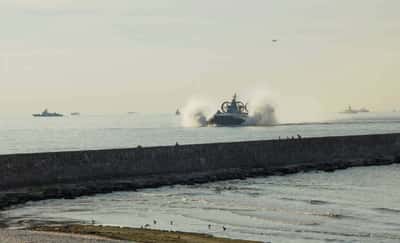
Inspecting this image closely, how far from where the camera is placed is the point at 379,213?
32375 mm

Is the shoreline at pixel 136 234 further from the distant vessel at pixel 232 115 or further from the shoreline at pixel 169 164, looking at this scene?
the distant vessel at pixel 232 115

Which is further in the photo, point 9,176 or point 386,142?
point 386,142

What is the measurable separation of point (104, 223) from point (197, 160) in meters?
17.9

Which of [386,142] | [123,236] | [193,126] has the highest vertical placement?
[193,126]

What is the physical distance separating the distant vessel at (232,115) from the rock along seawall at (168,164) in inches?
4186

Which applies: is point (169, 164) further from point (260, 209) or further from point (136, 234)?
point (136, 234)

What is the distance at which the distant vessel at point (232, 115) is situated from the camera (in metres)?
168

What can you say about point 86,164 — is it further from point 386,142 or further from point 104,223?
point 386,142

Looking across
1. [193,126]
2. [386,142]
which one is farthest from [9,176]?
[193,126]

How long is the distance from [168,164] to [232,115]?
12517 cm

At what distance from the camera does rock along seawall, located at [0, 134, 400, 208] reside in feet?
122

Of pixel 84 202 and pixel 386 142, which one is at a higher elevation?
pixel 386 142

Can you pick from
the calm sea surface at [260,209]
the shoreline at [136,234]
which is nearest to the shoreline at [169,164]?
the shoreline at [136,234]

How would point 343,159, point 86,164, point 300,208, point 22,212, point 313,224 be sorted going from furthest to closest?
1. point 343,159
2. point 86,164
3. point 300,208
4. point 22,212
5. point 313,224
